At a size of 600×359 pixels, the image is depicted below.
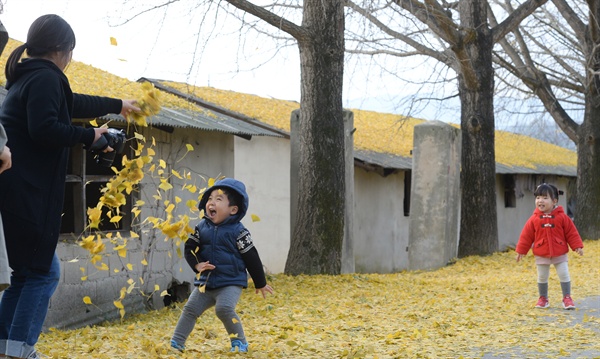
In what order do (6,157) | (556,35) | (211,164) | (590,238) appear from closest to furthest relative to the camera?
(6,157), (211,164), (590,238), (556,35)

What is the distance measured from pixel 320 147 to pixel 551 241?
4.42 m

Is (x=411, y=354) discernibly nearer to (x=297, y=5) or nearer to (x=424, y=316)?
(x=424, y=316)

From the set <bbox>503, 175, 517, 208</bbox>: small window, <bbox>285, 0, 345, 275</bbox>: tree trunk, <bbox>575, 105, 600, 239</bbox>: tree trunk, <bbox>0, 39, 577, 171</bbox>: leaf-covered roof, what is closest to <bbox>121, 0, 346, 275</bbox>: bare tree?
<bbox>285, 0, 345, 275</bbox>: tree trunk

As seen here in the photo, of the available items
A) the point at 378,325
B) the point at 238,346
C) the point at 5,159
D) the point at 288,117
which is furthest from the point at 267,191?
the point at 5,159

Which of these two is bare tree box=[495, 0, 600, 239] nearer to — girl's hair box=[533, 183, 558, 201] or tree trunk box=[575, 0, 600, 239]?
tree trunk box=[575, 0, 600, 239]

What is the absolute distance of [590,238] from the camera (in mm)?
22719

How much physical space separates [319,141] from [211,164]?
6.55 feet

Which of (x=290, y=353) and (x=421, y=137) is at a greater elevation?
(x=421, y=137)

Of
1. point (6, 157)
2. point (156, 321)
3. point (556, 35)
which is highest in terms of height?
point (556, 35)

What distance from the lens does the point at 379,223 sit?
74.9ft

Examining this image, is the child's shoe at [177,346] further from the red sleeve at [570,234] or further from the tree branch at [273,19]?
the tree branch at [273,19]

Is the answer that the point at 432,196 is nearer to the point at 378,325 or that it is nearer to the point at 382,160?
the point at 382,160

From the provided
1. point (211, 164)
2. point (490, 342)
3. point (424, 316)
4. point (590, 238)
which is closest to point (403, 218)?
point (590, 238)

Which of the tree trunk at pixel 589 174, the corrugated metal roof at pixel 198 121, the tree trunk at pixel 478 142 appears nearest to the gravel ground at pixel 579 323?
the corrugated metal roof at pixel 198 121
